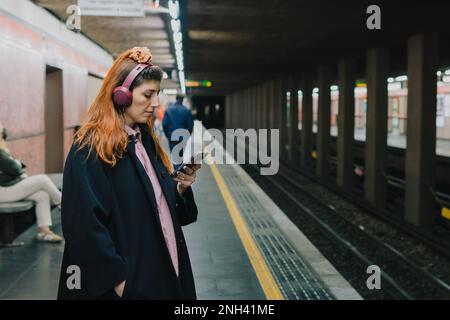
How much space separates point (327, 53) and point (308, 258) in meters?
8.00

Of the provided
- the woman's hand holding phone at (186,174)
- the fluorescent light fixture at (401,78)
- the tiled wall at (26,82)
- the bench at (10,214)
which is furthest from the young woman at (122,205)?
the fluorescent light fixture at (401,78)

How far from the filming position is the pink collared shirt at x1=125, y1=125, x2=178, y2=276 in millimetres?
2268

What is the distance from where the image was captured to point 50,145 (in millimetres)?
12062

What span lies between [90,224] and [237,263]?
4.26 metres

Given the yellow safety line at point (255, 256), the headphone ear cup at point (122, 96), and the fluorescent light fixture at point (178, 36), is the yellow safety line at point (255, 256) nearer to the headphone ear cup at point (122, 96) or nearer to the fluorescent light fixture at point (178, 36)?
the fluorescent light fixture at point (178, 36)

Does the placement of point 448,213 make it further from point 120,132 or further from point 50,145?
point 120,132

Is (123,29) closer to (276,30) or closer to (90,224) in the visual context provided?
(276,30)

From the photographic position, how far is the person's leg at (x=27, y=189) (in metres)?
6.61

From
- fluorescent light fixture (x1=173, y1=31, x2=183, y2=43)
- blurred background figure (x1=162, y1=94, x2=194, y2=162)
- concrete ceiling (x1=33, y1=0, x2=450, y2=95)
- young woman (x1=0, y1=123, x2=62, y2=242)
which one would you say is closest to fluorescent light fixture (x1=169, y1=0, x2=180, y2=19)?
concrete ceiling (x1=33, y1=0, x2=450, y2=95)

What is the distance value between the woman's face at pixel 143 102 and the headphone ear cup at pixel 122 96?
4cm

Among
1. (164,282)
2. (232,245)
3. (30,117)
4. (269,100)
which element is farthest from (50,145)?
(269,100)

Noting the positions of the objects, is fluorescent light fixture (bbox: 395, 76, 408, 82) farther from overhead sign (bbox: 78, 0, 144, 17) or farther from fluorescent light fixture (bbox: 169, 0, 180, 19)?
overhead sign (bbox: 78, 0, 144, 17)

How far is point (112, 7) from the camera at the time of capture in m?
7.75
